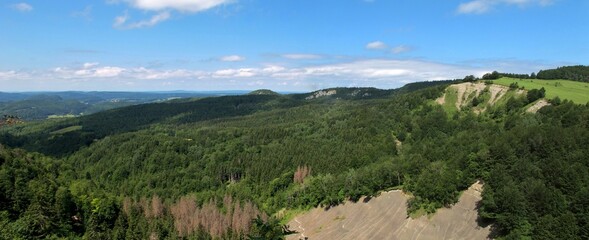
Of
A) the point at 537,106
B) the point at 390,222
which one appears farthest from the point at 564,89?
the point at 390,222

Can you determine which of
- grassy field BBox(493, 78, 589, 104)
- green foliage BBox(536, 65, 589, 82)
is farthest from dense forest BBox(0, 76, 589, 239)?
green foliage BBox(536, 65, 589, 82)

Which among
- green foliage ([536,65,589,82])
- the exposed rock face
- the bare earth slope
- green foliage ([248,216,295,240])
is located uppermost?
green foliage ([536,65,589,82])

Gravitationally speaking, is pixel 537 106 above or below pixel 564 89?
below

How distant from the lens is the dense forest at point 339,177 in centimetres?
7462

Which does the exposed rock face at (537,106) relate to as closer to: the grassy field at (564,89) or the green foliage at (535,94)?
the green foliage at (535,94)

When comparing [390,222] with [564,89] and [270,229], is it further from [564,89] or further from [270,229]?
[564,89]

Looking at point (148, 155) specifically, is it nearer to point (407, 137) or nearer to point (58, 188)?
point (58, 188)

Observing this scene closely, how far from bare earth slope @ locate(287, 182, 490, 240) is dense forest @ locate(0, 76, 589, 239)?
A: 9.88 ft

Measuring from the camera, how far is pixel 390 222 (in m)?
94.3

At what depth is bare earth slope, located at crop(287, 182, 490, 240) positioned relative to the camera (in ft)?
274

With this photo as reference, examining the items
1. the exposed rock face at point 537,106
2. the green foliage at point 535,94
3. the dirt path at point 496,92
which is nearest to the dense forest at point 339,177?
the green foliage at point 535,94

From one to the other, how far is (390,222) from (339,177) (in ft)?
105

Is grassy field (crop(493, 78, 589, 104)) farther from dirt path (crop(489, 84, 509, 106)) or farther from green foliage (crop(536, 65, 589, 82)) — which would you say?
green foliage (crop(536, 65, 589, 82))

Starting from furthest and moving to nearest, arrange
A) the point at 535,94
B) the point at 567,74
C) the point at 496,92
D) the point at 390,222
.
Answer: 1. the point at 567,74
2. the point at 496,92
3. the point at 535,94
4. the point at 390,222
